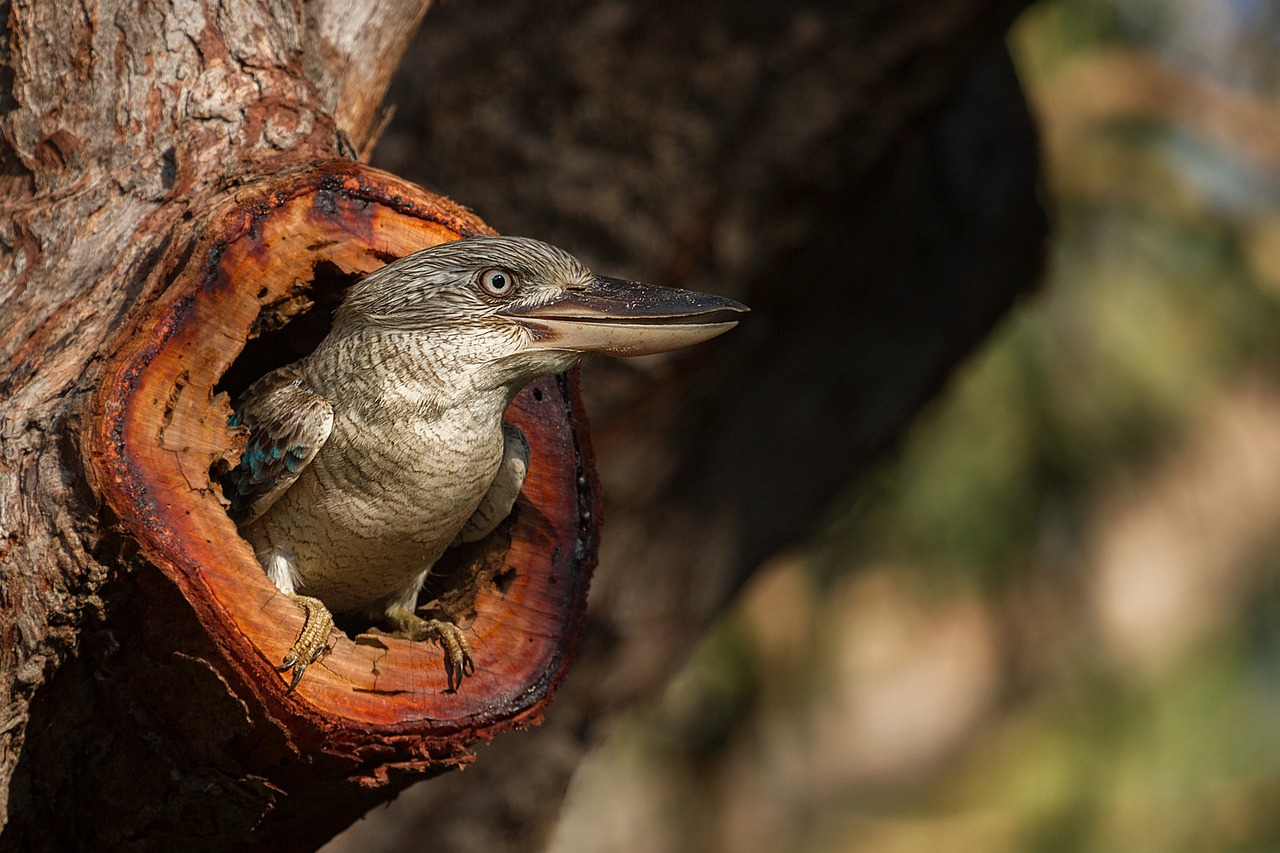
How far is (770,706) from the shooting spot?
841 cm

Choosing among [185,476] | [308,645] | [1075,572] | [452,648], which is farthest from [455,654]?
[1075,572]

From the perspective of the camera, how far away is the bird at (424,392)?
2.48 meters

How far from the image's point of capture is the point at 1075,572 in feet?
29.9

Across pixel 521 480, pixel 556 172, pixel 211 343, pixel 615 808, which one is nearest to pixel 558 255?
pixel 521 480

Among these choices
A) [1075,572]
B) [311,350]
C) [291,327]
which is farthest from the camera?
[1075,572]

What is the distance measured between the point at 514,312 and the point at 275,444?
52 centimetres

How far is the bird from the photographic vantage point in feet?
8.14

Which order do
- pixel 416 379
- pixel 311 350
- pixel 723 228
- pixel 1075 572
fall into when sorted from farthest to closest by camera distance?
pixel 1075 572, pixel 723 228, pixel 311 350, pixel 416 379

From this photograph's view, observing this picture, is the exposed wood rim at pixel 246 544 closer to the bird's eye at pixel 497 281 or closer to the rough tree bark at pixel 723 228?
the bird's eye at pixel 497 281

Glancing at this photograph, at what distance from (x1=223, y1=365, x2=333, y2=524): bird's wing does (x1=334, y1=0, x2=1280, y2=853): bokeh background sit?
400 centimetres

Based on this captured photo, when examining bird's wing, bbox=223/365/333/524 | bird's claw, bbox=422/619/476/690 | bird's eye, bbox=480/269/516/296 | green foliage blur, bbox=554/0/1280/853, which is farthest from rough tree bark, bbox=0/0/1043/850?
green foliage blur, bbox=554/0/1280/853

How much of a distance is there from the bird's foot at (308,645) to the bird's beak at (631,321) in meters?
0.66

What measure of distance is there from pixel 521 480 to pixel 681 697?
616cm

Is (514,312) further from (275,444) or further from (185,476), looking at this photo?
(185,476)
